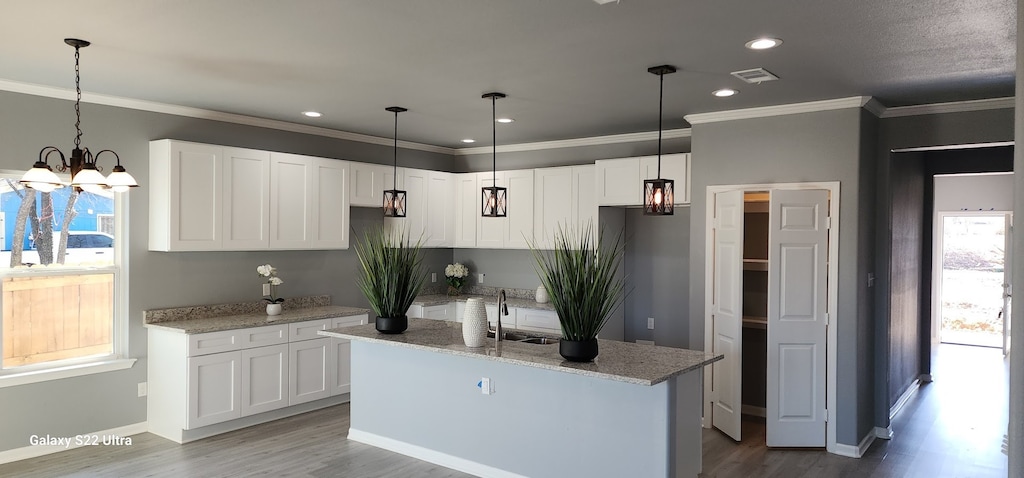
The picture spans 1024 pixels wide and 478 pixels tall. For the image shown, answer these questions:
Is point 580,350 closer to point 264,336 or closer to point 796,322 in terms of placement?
point 796,322

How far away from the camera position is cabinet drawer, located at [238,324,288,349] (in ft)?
17.1

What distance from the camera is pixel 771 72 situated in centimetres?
390

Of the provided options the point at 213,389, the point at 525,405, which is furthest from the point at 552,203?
the point at 213,389

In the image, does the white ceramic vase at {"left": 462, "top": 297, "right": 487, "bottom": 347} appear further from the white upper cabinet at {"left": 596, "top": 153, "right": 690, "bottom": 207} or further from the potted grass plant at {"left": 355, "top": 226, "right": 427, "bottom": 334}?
the white upper cabinet at {"left": 596, "top": 153, "right": 690, "bottom": 207}

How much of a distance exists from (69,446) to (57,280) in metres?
1.19

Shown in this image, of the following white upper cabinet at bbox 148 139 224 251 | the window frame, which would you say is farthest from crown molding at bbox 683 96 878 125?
the window frame

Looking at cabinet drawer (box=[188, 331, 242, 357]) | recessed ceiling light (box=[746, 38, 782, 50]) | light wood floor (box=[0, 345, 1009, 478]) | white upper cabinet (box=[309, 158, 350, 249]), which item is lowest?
light wood floor (box=[0, 345, 1009, 478])

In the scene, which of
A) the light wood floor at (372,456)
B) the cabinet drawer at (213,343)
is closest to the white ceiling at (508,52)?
the cabinet drawer at (213,343)

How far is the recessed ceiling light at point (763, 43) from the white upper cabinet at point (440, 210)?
432cm

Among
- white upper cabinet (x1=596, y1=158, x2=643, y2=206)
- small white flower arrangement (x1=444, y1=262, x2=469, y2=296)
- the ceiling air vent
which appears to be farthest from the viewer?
small white flower arrangement (x1=444, y1=262, x2=469, y2=296)

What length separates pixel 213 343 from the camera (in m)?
5.02

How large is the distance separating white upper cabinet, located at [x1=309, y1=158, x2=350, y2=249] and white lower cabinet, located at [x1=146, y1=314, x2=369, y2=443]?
79 cm

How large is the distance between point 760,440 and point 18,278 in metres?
5.47

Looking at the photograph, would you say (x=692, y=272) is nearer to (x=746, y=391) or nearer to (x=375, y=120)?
(x=746, y=391)
